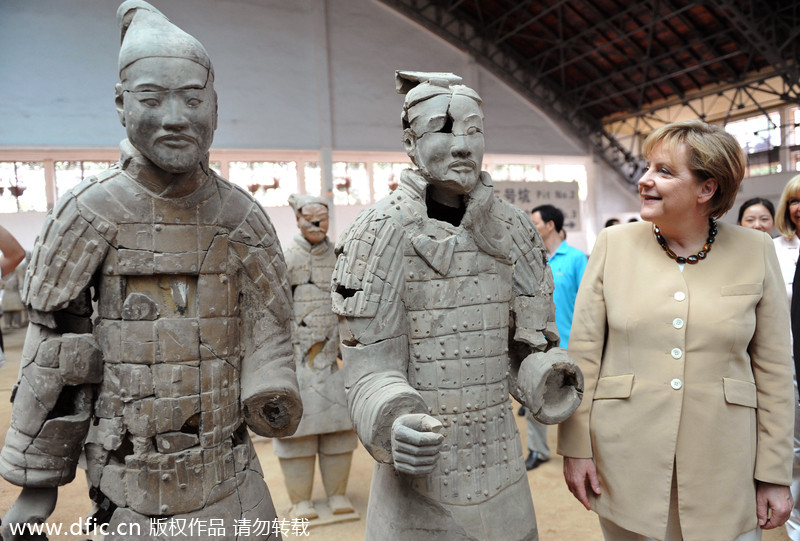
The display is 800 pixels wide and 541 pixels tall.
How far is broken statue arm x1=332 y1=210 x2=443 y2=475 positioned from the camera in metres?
1.69

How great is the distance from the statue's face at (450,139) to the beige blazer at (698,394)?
0.76 metres

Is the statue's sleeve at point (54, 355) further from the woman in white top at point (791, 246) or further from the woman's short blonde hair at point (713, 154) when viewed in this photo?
the woman in white top at point (791, 246)

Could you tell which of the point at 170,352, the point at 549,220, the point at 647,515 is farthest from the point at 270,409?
the point at 549,220

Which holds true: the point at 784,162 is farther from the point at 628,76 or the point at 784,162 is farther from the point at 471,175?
the point at 471,175

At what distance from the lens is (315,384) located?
4.34 m

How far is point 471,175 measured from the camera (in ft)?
6.37

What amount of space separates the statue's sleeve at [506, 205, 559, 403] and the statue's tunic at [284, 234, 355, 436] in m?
2.39

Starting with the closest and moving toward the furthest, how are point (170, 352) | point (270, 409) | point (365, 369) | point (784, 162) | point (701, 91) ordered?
point (365, 369)
point (170, 352)
point (270, 409)
point (784, 162)
point (701, 91)

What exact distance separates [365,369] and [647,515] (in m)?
1.15

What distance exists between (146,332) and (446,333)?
1.04 metres

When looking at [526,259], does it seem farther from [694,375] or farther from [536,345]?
[694,375]

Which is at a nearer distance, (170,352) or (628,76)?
(170,352)

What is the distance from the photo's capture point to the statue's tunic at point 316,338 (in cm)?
427

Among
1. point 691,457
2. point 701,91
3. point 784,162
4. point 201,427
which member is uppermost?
point 701,91
